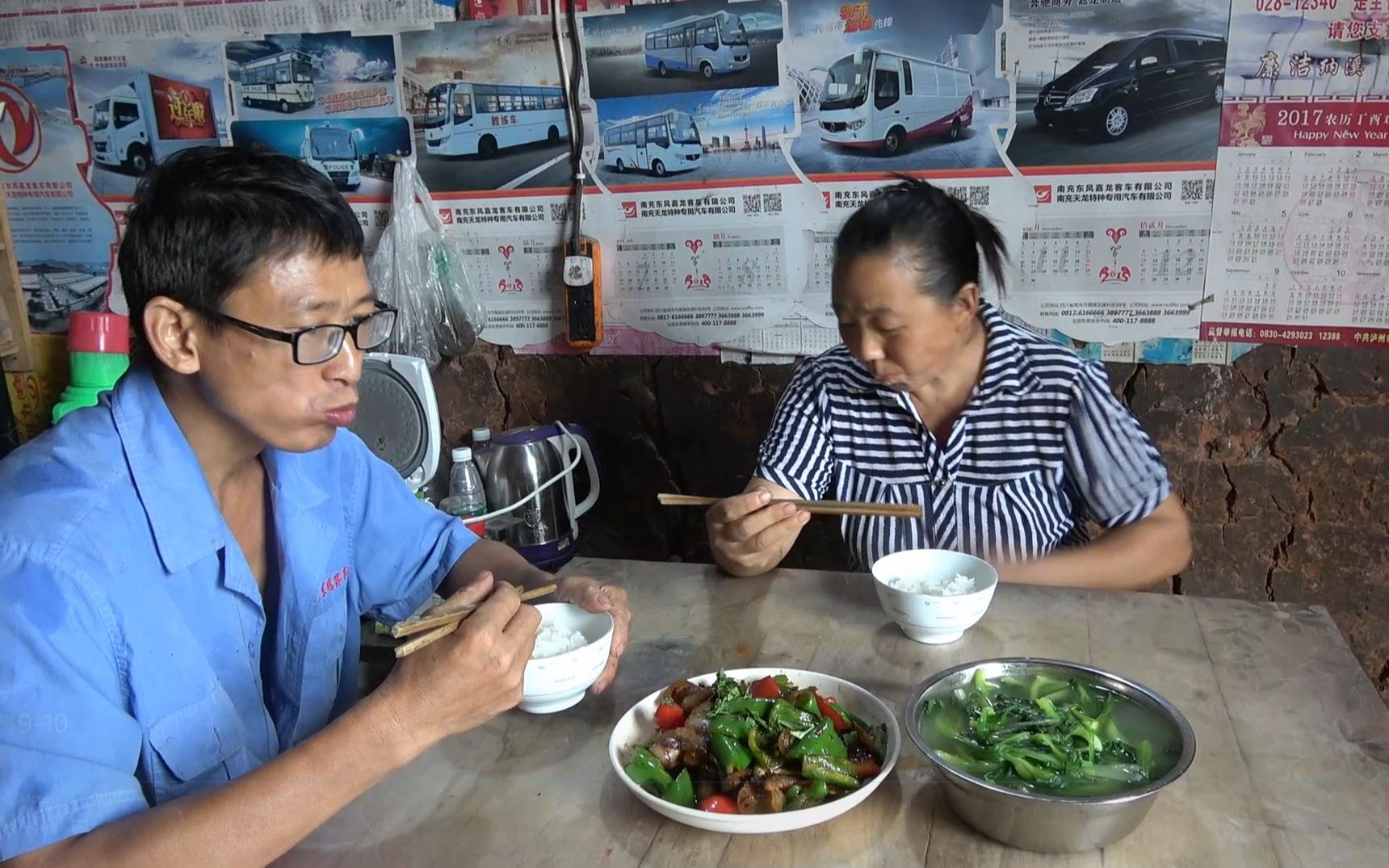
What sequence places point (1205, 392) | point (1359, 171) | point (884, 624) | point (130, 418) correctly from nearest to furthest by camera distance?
point (130, 418), point (884, 624), point (1359, 171), point (1205, 392)

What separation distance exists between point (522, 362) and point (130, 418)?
5.27 feet

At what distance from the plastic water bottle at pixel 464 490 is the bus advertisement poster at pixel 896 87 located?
1161 mm

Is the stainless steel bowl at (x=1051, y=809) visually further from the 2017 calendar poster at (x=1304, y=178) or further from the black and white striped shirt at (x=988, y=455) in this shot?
the 2017 calendar poster at (x=1304, y=178)

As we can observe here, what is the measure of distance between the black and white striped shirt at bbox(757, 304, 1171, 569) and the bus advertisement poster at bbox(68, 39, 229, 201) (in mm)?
2024

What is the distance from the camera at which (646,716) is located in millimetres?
1277

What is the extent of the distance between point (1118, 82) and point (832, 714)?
1.68 metres

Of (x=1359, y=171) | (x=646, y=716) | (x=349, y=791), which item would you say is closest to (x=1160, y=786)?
(x=646, y=716)

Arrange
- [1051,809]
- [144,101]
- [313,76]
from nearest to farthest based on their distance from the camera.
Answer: [1051,809]
[313,76]
[144,101]

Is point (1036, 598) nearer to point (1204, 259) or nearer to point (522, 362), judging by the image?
point (1204, 259)

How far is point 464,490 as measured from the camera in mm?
2549

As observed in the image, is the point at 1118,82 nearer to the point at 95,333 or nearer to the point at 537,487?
the point at 537,487

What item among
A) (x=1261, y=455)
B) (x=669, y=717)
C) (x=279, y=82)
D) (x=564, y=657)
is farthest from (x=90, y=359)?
(x=1261, y=455)

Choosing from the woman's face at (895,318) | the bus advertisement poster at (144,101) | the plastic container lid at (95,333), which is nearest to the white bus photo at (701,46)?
the woman's face at (895,318)

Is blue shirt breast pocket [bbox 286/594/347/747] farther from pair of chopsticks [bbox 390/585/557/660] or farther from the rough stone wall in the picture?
the rough stone wall
